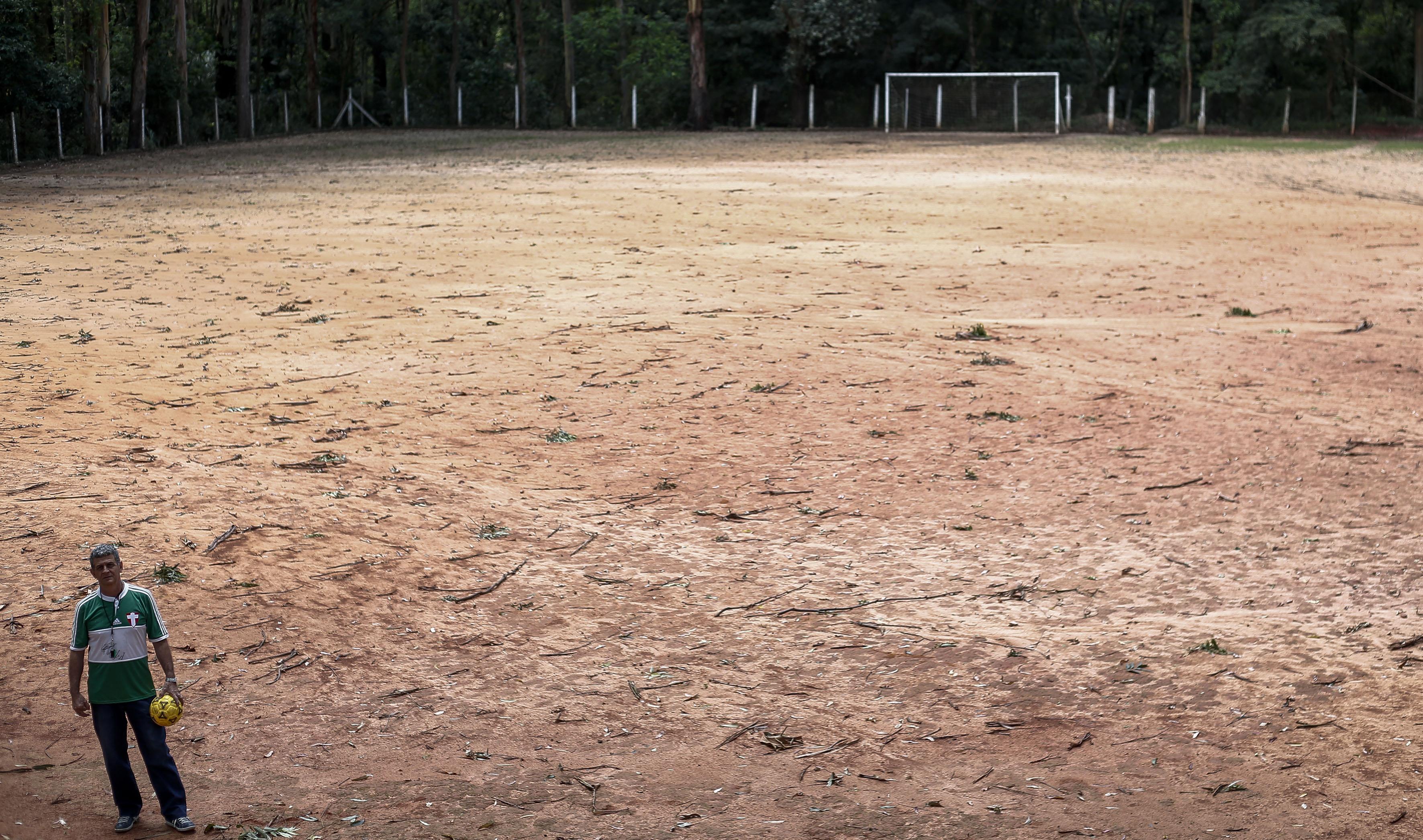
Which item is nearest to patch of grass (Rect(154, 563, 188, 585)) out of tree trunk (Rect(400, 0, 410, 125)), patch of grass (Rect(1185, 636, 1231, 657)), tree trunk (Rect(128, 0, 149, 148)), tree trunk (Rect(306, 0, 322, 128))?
patch of grass (Rect(1185, 636, 1231, 657))

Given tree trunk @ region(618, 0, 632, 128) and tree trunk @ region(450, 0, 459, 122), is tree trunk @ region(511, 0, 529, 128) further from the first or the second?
tree trunk @ region(618, 0, 632, 128)

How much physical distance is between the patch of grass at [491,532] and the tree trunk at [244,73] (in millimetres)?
45277

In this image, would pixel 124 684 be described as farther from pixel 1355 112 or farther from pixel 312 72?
pixel 312 72

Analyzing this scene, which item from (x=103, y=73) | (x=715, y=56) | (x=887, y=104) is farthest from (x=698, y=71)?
(x=103, y=73)

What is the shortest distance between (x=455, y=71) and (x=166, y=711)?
59.4 m

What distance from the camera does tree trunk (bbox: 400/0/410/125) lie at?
60.8 meters

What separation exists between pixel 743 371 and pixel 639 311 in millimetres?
2779

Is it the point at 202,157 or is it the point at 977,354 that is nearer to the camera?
the point at 977,354

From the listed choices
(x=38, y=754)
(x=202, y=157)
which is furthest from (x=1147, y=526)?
(x=202, y=157)

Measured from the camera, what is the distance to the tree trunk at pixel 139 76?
4259 cm

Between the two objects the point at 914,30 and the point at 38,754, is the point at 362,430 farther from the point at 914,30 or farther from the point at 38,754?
the point at 914,30

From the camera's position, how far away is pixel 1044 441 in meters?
9.92

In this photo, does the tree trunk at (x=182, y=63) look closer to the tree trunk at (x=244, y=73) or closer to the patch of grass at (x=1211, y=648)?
the tree trunk at (x=244, y=73)

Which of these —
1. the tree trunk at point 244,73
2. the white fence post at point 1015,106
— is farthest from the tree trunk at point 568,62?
the white fence post at point 1015,106
